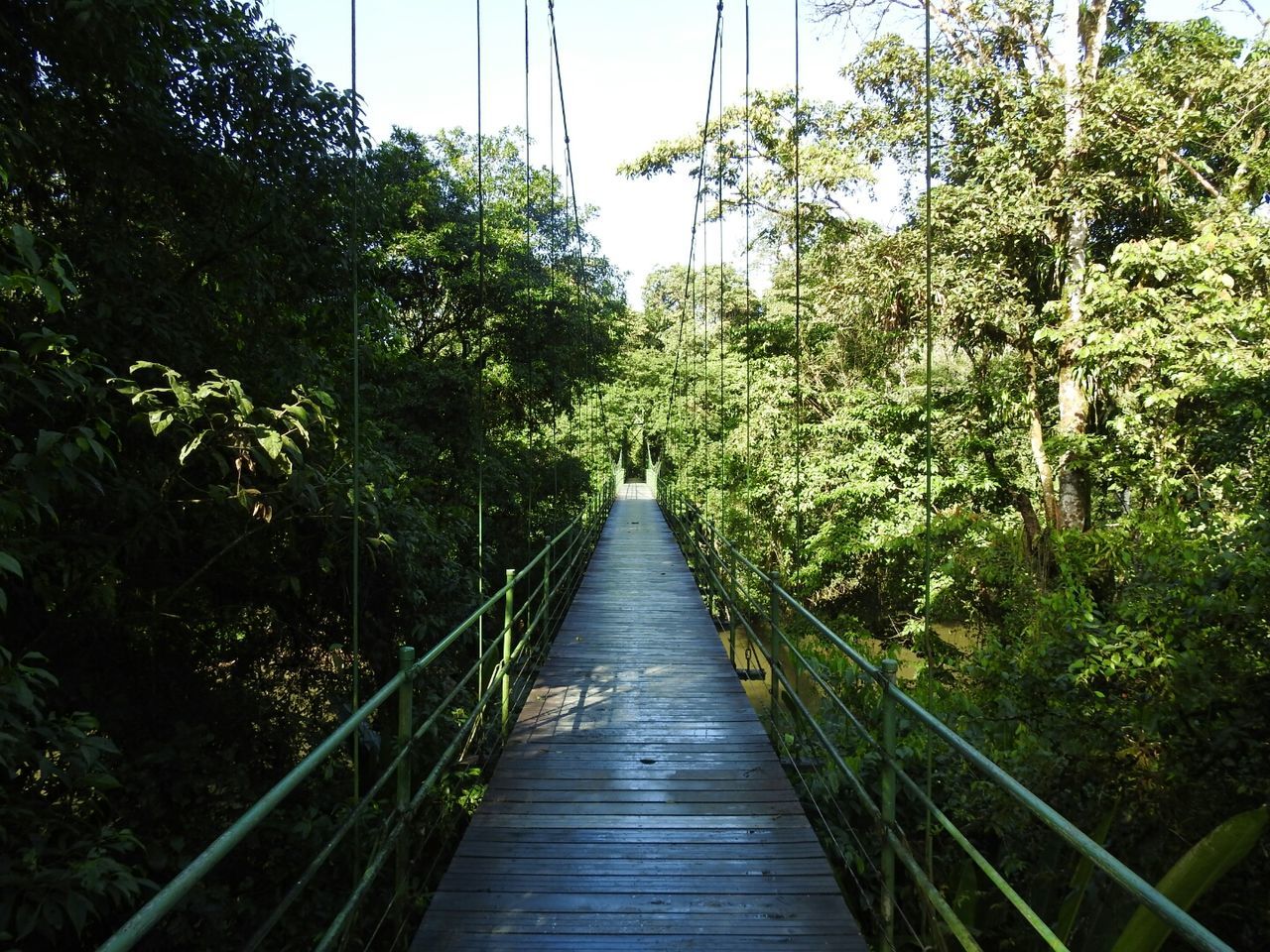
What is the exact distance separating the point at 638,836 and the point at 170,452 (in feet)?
8.66

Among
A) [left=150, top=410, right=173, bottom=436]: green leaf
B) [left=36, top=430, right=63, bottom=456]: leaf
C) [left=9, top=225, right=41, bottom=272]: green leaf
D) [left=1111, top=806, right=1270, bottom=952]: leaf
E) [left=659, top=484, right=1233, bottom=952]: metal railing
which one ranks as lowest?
[left=1111, top=806, right=1270, bottom=952]: leaf

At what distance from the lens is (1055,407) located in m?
10.2

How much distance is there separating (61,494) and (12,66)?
5.66ft

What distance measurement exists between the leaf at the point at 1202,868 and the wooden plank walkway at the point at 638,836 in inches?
29.4

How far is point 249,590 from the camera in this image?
15.3ft

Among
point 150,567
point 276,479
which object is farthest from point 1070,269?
point 150,567

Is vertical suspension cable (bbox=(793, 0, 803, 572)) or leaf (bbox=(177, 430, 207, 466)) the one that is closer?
leaf (bbox=(177, 430, 207, 466))

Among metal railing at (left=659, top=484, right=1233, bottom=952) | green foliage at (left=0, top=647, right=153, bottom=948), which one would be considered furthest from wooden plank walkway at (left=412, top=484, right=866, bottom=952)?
green foliage at (left=0, top=647, right=153, bottom=948)

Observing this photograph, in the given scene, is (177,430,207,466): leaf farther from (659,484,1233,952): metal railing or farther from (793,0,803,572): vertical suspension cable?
(793,0,803,572): vertical suspension cable

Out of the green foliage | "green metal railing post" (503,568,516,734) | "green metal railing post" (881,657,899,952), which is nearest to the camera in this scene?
the green foliage

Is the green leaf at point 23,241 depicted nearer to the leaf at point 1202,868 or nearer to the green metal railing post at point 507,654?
the green metal railing post at point 507,654

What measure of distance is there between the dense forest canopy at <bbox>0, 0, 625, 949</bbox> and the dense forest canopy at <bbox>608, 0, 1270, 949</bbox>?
305 cm

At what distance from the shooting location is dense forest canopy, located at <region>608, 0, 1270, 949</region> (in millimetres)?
4250

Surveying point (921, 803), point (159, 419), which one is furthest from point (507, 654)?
point (921, 803)
